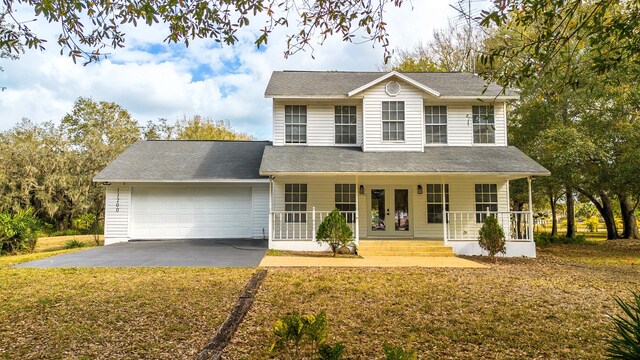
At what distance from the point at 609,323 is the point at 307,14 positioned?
5986 mm

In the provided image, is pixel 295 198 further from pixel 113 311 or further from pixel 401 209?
pixel 113 311

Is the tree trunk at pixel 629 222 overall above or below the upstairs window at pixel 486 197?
below

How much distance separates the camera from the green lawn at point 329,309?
4590 mm

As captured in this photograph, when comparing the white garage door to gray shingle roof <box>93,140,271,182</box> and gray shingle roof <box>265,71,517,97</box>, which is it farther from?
gray shingle roof <box>265,71,517,97</box>

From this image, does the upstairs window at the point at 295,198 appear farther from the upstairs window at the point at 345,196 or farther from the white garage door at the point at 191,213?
the white garage door at the point at 191,213

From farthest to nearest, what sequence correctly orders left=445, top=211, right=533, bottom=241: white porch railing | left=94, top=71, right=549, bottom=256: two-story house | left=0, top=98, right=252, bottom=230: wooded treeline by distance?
left=0, top=98, right=252, bottom=230: wooded treeline < left=94, top=71, right=549, bottom=256: two-story house < left=445, top=211, right=533, bottom=241: white porch railing

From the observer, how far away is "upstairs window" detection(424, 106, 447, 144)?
14508 mm

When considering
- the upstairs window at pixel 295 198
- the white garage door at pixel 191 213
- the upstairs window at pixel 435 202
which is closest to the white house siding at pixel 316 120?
the upstairs window at pixel 295 198

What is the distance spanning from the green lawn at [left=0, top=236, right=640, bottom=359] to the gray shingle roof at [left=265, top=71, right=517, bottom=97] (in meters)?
7.32

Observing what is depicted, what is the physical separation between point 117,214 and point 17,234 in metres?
3.07

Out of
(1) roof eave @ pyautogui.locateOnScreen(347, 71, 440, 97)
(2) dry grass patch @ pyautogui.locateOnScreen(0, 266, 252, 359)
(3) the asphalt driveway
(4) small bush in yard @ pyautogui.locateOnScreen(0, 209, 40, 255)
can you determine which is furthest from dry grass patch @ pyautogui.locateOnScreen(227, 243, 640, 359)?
(4) small bush in yard @ pyautogui.locateOnScreen(0, 209, 40, 255)

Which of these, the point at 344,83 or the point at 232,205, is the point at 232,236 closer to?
the point at 232,205

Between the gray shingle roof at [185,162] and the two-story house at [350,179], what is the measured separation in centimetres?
9

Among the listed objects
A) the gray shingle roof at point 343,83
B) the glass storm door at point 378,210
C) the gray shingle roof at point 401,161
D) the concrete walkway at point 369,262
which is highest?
the gray shingle roof at point 343,83
